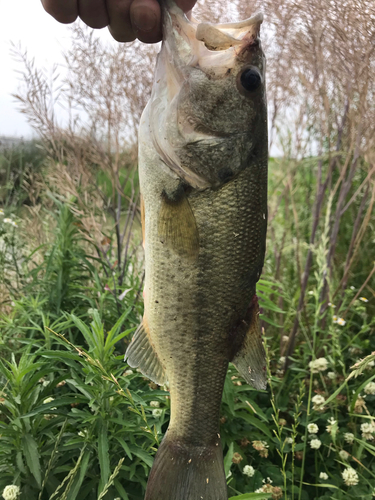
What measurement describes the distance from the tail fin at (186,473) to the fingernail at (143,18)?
54.3 inches

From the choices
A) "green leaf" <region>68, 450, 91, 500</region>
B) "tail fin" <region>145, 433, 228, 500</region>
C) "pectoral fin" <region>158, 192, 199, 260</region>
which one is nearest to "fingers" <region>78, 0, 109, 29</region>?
"pectoral fin" <region>158, 192, 199, 260</region>

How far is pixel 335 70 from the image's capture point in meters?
2.62

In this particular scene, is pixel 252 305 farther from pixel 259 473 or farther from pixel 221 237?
pixel 259 473

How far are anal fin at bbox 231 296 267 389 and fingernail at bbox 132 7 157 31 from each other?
37.9 inches

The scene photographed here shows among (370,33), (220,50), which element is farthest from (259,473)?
(370,33)

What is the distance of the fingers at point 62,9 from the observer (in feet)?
4.40

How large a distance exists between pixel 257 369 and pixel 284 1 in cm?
244

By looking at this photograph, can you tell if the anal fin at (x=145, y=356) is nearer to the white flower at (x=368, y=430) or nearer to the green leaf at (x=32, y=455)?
the green leaf at (x=32, y=455)

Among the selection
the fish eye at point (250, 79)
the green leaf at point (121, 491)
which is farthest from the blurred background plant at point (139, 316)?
the fish eye at point (250, 79)

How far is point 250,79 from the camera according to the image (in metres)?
1.22

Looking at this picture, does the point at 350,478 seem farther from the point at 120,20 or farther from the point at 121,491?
the point at 120,20

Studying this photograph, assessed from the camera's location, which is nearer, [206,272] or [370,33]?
[206,272]

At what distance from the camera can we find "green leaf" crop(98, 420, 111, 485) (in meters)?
1.43

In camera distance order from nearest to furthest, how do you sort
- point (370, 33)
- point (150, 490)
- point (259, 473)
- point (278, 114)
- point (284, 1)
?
point (150, 490) < point (259, 473) < point (370, 33) < point (284, 1) < point (278, 114)
